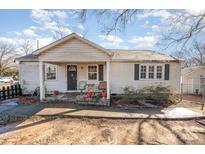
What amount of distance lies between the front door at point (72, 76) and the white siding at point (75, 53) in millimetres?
3408

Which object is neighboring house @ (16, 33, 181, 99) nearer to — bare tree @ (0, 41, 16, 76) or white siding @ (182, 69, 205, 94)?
white siding @ (182, 69, 205, 94)

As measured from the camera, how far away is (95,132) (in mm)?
5547

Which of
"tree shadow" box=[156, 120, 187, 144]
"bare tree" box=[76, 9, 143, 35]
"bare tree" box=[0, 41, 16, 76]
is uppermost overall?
"bare tree" box=[0, 41, 16, 76]

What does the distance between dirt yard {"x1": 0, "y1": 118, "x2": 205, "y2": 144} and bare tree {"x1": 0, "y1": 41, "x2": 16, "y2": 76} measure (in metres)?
46.6

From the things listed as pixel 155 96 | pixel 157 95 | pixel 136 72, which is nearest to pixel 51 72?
pixel 136 72

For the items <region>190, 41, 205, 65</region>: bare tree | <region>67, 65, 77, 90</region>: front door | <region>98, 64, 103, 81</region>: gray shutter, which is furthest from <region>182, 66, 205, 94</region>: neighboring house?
<region>67, 65, 77, 90</region>: front door

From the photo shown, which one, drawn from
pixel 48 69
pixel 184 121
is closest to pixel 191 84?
pixel 184 121

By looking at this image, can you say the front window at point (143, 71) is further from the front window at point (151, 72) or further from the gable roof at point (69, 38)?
the gable roof at point (69, 38)

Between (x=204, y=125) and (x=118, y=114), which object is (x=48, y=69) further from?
(x=204, y=125)

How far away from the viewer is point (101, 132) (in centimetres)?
555

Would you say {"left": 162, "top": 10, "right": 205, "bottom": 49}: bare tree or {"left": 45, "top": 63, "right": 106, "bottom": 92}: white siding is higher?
{"left": 162, "top": 10, "right": 205, "bottom": 49}: bare tree

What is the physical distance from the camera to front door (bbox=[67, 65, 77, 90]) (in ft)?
43.2
